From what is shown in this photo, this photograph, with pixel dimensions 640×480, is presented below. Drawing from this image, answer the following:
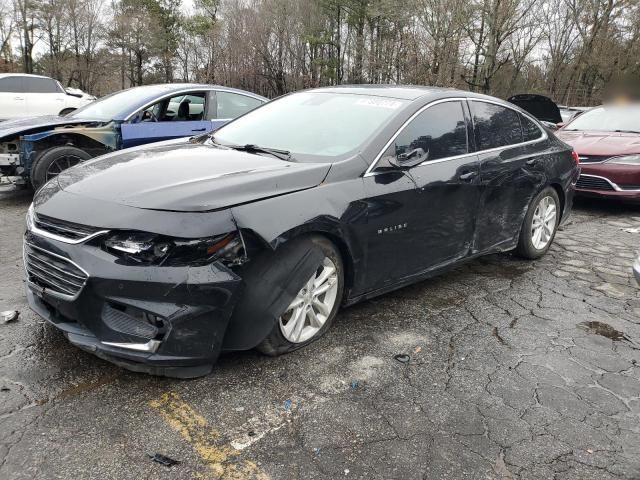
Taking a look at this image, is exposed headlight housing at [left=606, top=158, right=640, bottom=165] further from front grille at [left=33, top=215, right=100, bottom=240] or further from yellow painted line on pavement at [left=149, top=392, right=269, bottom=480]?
front grille at [left=33, top=215, right=100, bottom=240]

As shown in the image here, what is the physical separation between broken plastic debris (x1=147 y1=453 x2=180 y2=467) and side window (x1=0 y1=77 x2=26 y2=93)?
1389 cm

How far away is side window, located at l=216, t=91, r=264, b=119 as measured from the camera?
7.30 metres

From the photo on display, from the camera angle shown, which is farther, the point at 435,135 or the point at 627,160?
the point at 627,160

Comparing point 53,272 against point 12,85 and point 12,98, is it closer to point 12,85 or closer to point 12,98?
point 12,98

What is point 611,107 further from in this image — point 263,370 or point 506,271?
point 263,370

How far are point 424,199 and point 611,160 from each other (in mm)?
4916

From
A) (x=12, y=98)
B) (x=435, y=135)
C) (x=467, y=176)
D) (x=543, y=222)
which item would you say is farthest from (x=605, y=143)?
(x=12, y=98)

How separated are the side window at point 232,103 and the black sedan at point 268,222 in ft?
10.2

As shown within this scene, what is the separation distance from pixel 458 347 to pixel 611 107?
24.2ft

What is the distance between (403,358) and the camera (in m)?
3.15

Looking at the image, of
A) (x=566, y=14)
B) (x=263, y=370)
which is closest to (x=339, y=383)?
(x=263, y=370)

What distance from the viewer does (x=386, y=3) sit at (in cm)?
2125

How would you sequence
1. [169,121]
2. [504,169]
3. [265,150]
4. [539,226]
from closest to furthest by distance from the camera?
[265,150], [504,169], [539,226], [169,121]

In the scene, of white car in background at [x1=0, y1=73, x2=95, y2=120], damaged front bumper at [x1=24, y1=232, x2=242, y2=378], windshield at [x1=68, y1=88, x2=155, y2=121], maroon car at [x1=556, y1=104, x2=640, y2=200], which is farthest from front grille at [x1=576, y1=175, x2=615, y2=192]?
white car in background at [x1=0, y1=73, x2=95, y2=120]
